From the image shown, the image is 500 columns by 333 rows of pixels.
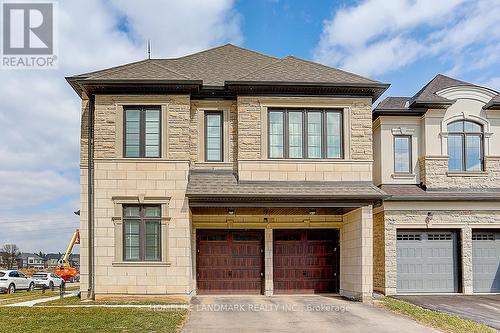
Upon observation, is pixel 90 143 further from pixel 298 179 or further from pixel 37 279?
pixel 37 279

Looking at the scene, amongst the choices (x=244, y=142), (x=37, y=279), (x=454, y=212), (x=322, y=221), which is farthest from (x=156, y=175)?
(x=37, y=279)

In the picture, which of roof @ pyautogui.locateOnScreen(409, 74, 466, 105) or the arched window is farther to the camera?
the arched window

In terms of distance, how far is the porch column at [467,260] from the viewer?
64.5ft

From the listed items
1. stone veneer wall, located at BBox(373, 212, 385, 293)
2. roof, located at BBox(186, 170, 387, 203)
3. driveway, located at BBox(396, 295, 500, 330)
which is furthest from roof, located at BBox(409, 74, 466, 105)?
driveway, located at BBox(396, 295, 500, 330)

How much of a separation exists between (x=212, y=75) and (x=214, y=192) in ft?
15.9

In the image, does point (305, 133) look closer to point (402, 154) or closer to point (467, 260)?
point (402, 154)

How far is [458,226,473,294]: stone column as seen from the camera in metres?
19.7

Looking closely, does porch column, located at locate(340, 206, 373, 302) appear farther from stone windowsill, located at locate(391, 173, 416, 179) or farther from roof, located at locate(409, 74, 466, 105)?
roof, located at locate(409, 74, 466, 105)

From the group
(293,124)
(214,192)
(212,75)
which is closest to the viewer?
(214,192)

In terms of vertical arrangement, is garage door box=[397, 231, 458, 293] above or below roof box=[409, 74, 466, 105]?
Result: below

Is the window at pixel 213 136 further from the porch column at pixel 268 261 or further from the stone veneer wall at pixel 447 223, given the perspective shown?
the stone veneer wall at pixel 447 223

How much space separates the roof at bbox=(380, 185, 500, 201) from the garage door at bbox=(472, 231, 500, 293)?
59.5 inches

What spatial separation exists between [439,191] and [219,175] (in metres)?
8.21

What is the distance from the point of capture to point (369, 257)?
17.0 meters
